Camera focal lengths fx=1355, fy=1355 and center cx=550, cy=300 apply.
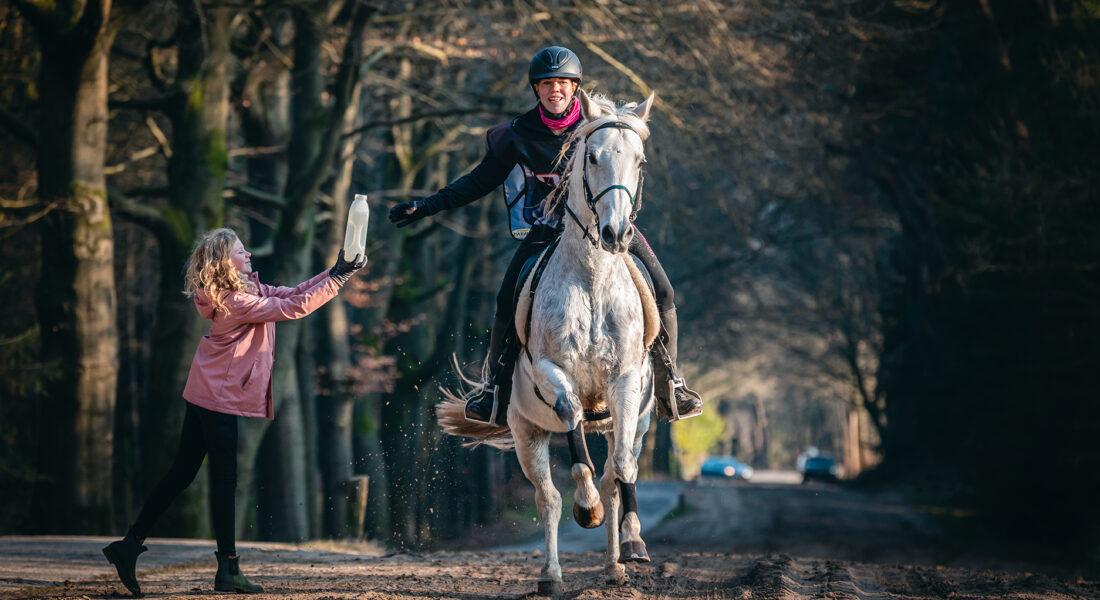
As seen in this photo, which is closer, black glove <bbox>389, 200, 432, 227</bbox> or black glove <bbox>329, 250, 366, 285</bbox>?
black glove <bbox>329, 250, 366, 285</bbox>

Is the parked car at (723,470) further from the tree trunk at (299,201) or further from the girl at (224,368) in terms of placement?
the girl at (224,368)

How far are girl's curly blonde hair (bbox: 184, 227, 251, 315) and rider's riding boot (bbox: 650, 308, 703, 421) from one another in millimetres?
2796

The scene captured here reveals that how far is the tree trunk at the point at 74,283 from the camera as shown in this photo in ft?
50.6

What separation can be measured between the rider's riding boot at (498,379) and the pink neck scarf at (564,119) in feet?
4.47

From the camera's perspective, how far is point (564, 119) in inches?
360

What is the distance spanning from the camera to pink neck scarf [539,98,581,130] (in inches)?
359

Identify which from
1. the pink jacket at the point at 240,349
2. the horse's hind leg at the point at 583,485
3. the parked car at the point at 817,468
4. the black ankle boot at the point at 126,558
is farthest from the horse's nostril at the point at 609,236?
the parked car at the point at 817,468

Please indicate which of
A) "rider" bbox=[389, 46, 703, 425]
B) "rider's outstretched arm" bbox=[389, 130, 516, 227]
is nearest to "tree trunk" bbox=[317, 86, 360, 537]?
"rider's outstretched arm" bbox=[389, 130, 516, 227]

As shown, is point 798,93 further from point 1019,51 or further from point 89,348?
point 89,348

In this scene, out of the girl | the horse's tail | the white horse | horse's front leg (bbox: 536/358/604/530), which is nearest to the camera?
the white horse

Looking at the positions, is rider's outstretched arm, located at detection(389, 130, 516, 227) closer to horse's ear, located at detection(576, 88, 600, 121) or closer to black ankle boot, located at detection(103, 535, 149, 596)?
horse's ear, located at detection(576, 88, 600, 121)

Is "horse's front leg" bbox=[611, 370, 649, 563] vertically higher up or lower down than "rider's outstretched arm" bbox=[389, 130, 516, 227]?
lower down

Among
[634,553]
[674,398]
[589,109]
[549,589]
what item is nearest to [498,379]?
[674,398]

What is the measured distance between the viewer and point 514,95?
2223cm
